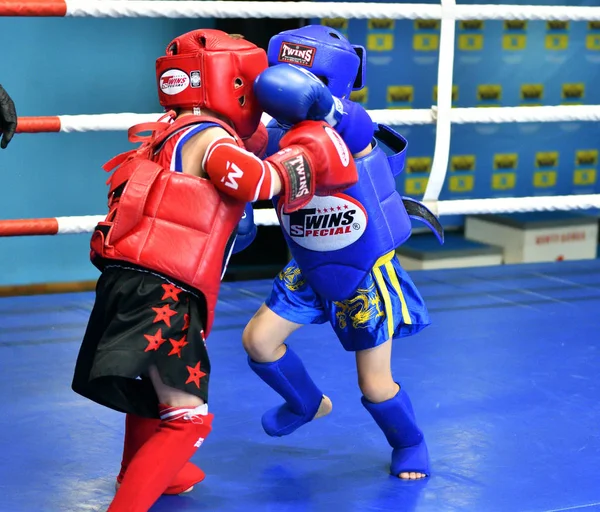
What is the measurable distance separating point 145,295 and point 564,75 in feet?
10.2

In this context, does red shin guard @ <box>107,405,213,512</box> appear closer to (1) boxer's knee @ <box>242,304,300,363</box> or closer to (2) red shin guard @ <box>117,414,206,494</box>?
(2) red shin guard @ <box>117,414,206,494</box>

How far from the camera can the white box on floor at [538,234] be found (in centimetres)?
416

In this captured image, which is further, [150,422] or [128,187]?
[150,422]

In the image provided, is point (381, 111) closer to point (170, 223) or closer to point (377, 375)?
point (377, 375)

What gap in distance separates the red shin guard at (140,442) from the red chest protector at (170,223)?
0.29 meters

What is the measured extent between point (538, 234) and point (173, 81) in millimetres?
2837

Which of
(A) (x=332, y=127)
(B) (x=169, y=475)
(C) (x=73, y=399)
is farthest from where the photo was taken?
(C) (x=73, y=399)

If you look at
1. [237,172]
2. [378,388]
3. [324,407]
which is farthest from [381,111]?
[237,172]

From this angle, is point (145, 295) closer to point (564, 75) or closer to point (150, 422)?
point (150, 422)

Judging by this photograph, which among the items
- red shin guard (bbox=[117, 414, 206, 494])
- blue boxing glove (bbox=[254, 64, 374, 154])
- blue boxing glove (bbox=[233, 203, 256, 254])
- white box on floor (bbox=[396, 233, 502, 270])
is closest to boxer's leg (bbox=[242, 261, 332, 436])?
blue boxing glove (bbox=[233, 203, 256, 254])

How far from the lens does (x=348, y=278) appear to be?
183 cm

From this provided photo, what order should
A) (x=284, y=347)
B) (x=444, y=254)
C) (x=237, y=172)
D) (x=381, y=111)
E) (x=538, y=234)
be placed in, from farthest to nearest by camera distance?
(x=538, y=234)
(x=444, y=254)
(x=381, y=111)
(x=284, y=347)
(x=237, y=172)

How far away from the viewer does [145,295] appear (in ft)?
5.10

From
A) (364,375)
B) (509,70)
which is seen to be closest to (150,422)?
(364,375)
